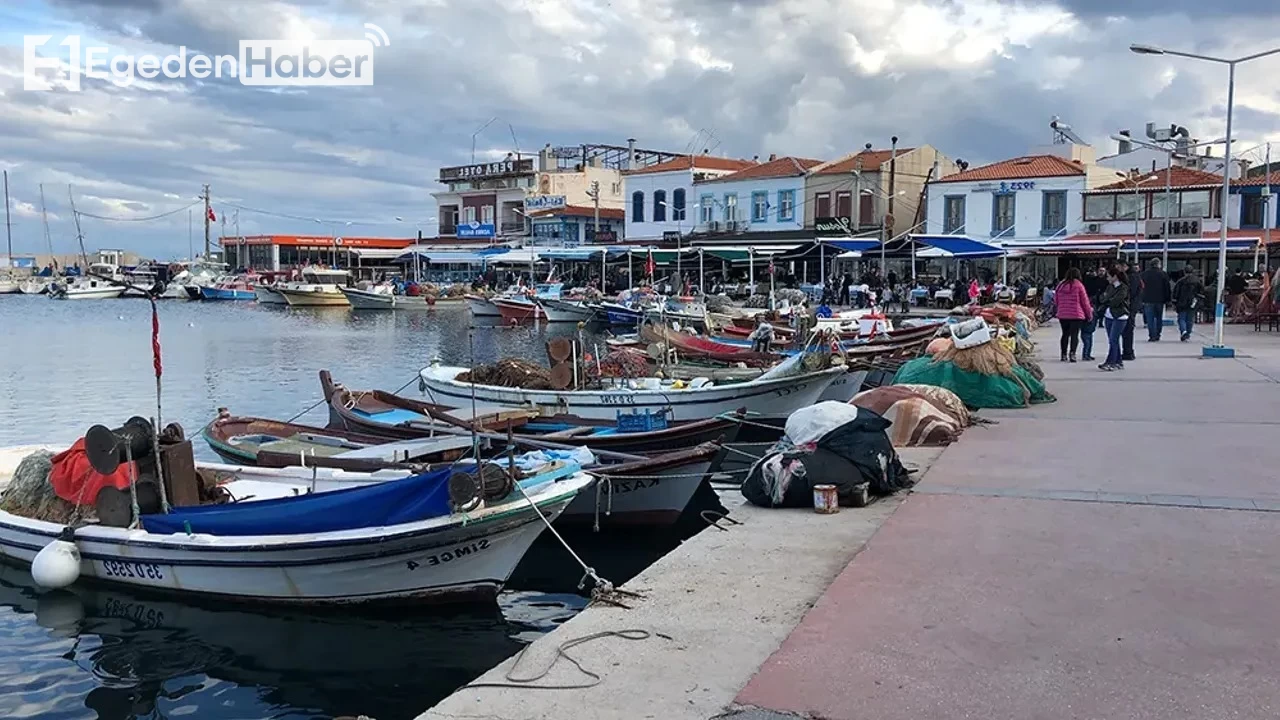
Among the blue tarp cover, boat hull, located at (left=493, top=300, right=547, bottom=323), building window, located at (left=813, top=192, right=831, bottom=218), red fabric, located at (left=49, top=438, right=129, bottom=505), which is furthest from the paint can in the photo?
building window, located at (left=813, top=192, right=831, bottom=218)

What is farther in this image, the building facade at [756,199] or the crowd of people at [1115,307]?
the building facade at [756,199]

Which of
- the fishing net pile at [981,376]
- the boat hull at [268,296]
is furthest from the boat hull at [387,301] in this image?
the fishing net pile at [981,376]

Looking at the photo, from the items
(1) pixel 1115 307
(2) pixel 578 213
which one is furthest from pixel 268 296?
(1) pixel 1115 307

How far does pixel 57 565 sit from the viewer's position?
9234mm

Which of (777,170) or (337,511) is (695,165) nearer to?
(777,170)

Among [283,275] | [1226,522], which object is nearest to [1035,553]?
[1226,522]

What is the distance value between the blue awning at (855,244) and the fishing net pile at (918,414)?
32.3m

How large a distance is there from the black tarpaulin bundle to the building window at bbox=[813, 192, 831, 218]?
158 ft

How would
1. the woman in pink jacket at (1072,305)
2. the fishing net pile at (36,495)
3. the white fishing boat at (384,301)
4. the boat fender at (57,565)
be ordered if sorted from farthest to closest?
the white fishing boat at (384,301), the woman in pink jacket at (1072,305), the fishing net pile at (36,495), the boat fender at (57,565)

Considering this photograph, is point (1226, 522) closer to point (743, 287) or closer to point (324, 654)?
point (324, 654)

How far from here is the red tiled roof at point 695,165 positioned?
208 feet

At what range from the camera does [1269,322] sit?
1125 inches

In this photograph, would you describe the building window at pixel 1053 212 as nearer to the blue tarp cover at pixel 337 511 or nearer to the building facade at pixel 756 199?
the building facade at pixel 756 199

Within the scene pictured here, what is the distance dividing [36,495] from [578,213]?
65.1m
